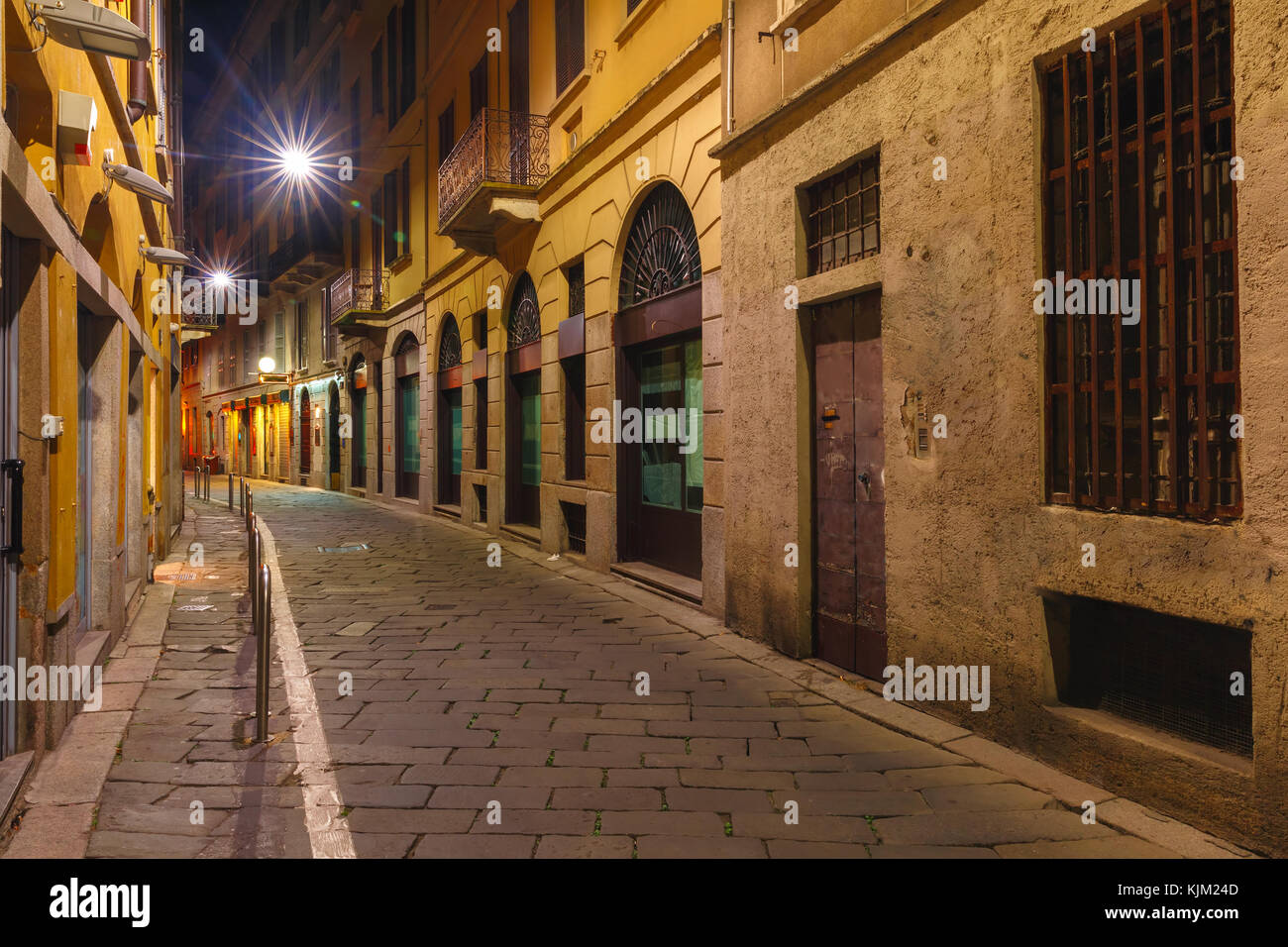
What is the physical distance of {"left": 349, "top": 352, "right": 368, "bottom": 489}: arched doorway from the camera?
25625 mm

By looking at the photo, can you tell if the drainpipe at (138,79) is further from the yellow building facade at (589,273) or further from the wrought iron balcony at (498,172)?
the wrought iron balcony at (498,172)

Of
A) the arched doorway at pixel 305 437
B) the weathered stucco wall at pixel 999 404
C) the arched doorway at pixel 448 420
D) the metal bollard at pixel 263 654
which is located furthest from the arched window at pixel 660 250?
the arched doorway at pixel 305 437

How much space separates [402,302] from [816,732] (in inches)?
712

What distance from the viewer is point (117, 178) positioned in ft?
22.5

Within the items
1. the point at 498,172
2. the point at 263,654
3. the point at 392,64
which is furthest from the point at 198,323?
the point at 263,654

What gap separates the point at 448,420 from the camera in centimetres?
1905

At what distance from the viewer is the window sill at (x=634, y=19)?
9.78m

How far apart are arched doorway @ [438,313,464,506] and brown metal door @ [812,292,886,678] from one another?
12511 millimetres

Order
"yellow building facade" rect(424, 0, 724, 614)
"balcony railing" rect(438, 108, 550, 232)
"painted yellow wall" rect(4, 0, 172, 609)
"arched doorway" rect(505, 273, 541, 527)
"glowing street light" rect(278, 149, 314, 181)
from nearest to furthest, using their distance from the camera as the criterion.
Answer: "painted yellow wall" rect(4, 0, 172, 609) < "yellow building facade" rect(424, 0, 724, 614) < "balcony railing" rect(438, 108, 550, 232) < "arched doorway" rect(505, 273, 541, 527) < "glowing street light" rect(278, 149, 314, 181)

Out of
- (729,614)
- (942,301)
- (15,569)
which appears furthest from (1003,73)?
(15,569)

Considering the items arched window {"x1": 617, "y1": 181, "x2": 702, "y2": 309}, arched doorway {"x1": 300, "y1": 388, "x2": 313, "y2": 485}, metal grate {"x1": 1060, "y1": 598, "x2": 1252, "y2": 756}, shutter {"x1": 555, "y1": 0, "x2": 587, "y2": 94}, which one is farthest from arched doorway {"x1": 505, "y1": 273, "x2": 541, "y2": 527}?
arched doorway {"x1": 300, "y1": 388, "x2": 313, "y2": 485}

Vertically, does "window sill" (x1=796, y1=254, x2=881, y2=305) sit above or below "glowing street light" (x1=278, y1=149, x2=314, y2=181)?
below

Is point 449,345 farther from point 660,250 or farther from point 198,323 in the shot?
point 198,323

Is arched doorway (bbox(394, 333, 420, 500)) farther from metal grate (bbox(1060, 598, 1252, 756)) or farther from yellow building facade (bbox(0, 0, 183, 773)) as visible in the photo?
metal grate (bbox(1060, 598, 1252, 756))
